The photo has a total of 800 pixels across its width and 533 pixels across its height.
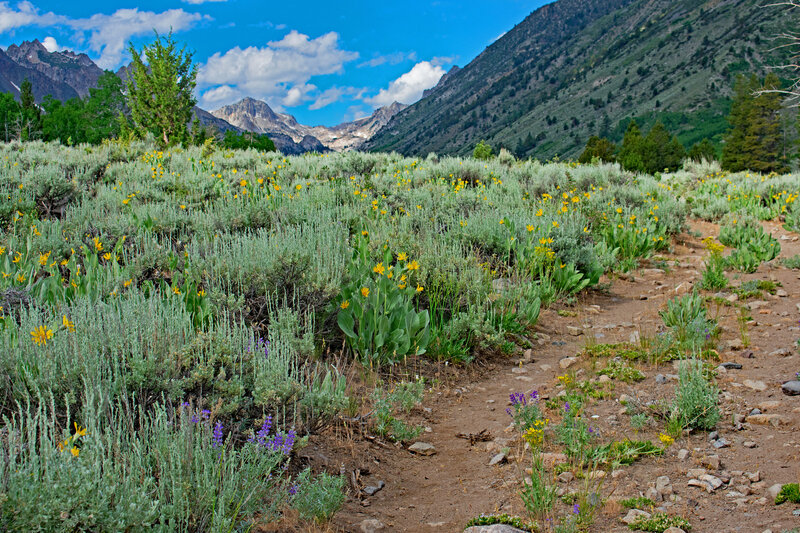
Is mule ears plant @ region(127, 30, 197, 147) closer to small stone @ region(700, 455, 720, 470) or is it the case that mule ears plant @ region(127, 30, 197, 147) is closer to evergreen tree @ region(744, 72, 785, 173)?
small stone @ region(700, 455, 720, 470)

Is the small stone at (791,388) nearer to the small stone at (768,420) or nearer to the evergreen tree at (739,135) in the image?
the small stone at (768,420)

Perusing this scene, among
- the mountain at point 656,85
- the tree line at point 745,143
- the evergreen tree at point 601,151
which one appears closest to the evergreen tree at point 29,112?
the evergreen tree at point 601,151

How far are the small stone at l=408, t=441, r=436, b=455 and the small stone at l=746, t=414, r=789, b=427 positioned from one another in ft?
6.33

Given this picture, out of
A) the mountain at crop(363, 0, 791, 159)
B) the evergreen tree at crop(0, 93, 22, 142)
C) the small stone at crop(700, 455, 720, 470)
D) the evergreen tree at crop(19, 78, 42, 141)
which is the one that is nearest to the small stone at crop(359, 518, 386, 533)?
the small stone at crop(700, 455, 720, 470)

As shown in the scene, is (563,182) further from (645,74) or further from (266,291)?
(645,74)

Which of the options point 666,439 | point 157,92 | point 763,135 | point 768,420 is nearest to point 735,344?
point 768,420

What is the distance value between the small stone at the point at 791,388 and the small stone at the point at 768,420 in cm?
44

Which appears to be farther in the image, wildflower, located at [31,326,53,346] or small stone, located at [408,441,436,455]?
small stone, located at [408,441,436,455]

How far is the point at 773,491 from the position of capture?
2.36 meters

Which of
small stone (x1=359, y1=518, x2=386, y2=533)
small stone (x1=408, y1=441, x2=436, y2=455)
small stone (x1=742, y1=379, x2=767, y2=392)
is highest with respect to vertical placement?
small stone (x1=742, y1=379, x2=767, y2=392)

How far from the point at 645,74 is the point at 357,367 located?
16233 centimetres

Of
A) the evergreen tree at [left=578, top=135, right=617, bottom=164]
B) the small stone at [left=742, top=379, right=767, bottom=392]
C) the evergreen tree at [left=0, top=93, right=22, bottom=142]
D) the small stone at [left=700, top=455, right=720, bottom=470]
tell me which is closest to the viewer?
the small stone at [left=700, top=455, right=720, bottom=470]

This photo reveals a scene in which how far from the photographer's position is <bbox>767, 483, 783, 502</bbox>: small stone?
2328 mm

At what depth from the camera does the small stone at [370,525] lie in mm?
2467
